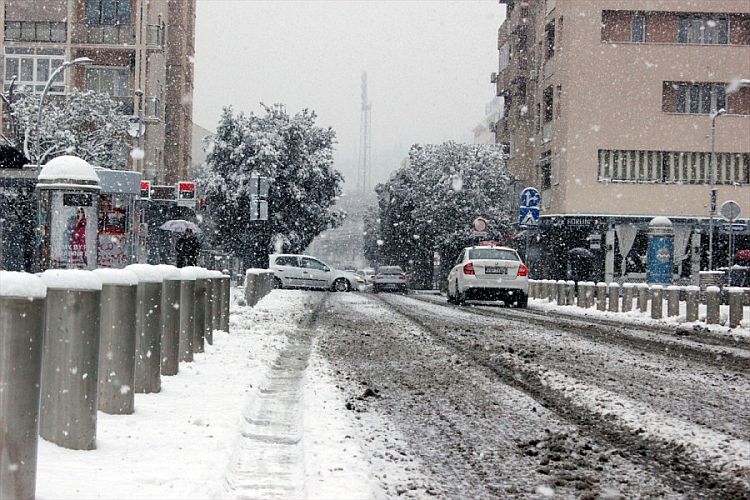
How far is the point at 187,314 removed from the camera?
9.11 metres

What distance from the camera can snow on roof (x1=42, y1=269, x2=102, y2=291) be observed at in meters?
4.74

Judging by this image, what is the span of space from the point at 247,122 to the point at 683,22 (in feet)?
73.8

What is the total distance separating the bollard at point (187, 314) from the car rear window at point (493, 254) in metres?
17.0

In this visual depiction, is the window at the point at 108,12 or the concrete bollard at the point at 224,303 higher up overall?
the window at the point at 108,12

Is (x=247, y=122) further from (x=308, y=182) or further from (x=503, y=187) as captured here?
(x=503, y=187)

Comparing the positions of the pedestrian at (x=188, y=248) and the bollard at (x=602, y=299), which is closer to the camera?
the pedestrian at (x=188, y=248)

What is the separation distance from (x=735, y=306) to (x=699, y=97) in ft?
109

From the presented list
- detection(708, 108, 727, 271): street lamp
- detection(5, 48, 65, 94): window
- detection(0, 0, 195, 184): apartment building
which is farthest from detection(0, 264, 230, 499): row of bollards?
detection(5, 48, 65, 94): window

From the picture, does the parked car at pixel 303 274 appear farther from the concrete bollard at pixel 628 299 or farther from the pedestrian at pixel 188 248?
the concrete bollard at pixel 628 299

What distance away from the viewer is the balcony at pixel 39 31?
171 feet

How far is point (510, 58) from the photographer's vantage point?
69188 mm

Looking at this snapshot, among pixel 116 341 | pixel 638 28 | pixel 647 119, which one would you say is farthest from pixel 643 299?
pixel 638 28

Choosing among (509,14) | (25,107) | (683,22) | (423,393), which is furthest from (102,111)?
(423,393)

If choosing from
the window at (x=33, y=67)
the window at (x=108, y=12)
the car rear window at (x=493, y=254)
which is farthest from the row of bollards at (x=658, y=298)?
the window at (x=108, y=12)
